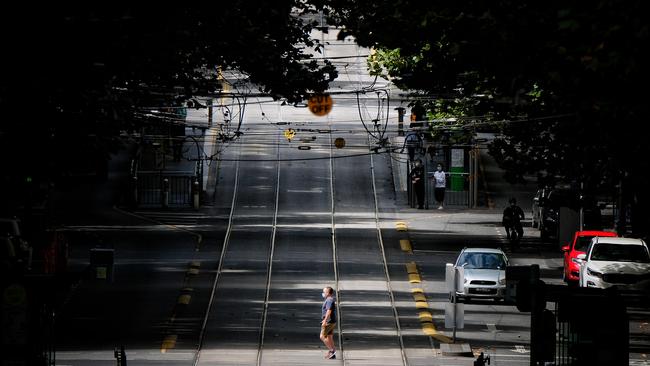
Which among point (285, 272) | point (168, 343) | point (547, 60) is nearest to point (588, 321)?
point (547, 60)

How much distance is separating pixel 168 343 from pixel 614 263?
39.7 ft

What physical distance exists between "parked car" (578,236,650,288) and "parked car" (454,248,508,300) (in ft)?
6.48

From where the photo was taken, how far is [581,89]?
73.1 feet

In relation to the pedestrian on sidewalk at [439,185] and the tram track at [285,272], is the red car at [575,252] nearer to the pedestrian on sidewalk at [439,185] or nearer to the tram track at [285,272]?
the tram track at [285,272]

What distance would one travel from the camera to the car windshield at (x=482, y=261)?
40719 mm

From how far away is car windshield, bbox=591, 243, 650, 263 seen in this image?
132 feet

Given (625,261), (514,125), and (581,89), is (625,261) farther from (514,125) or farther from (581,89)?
(581,89)

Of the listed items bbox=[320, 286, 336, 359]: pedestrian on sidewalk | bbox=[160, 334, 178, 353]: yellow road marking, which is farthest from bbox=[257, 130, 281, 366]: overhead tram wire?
Answer: bbox=[160, 334, 178, 353]: yellow road marking

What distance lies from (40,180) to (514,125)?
14.2 meters

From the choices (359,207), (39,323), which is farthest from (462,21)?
(359,207)

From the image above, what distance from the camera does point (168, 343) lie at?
33.9m

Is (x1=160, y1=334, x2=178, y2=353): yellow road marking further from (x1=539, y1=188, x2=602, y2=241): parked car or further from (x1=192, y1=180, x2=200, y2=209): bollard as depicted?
(x1=192, y1=180, x2=200, y2=209): bollard

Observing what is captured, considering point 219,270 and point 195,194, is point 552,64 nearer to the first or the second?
point 219,270

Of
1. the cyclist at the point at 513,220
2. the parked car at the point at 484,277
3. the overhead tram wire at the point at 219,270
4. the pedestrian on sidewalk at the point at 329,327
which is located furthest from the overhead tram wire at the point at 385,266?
the overhead tram wire at the point at 219,270
